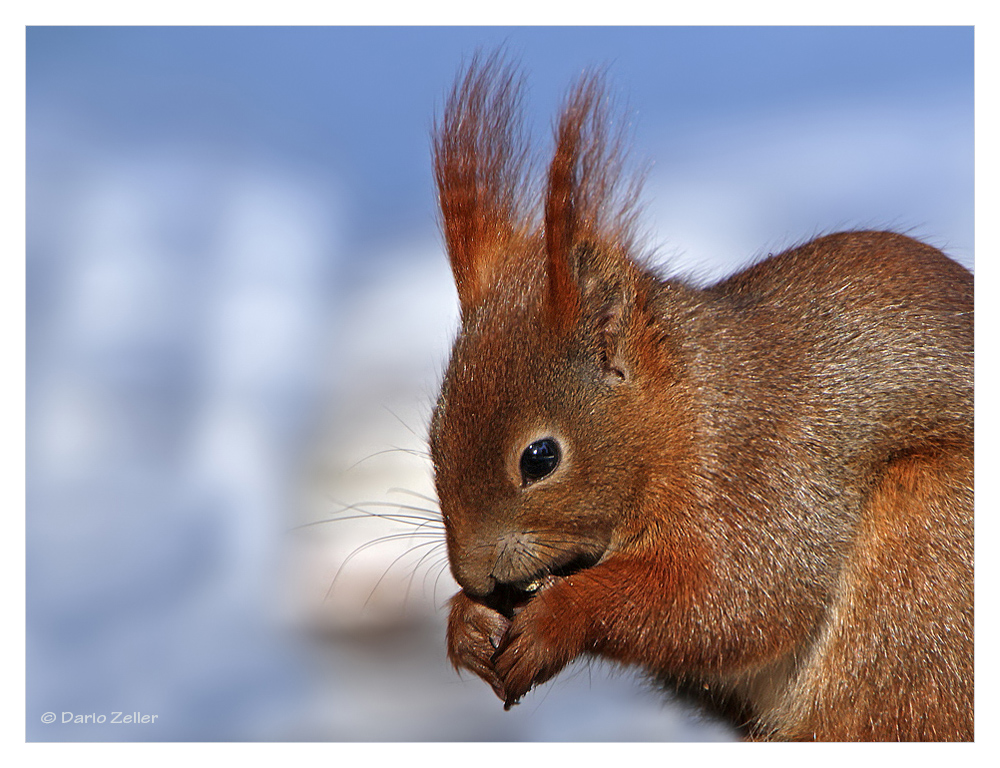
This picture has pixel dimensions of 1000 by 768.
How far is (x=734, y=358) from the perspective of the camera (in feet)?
7.83

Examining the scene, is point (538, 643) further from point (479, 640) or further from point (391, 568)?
point (391, 568)

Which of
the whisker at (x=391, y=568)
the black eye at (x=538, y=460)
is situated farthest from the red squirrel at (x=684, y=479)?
the whisker at (x=391, y=568)

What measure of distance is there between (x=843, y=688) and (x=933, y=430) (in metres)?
0.57

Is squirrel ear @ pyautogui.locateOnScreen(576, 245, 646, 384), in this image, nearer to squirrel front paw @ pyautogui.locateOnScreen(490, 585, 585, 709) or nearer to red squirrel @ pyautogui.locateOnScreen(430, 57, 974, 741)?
red squirrel @ pyautogui.locateOnScreen(430, 57, 974, 741)

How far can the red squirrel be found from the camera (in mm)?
2193

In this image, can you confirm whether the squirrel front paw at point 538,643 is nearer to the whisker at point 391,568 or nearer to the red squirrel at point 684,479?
the red squirrel at point 684,479

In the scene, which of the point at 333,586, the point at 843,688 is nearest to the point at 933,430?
the point at 843,688

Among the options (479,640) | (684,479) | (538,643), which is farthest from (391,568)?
(684,479)

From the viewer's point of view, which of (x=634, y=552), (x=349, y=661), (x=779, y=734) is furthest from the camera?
(x=349, y=661)

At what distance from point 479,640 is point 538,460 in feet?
1.38

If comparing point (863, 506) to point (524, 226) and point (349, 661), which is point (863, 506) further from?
point (349, 661)

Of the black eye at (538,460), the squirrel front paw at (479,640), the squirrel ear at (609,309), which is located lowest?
the squirrel front paw at (479,640)

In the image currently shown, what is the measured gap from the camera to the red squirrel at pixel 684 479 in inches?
86.4

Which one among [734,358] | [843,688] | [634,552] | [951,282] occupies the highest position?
[951,282]
